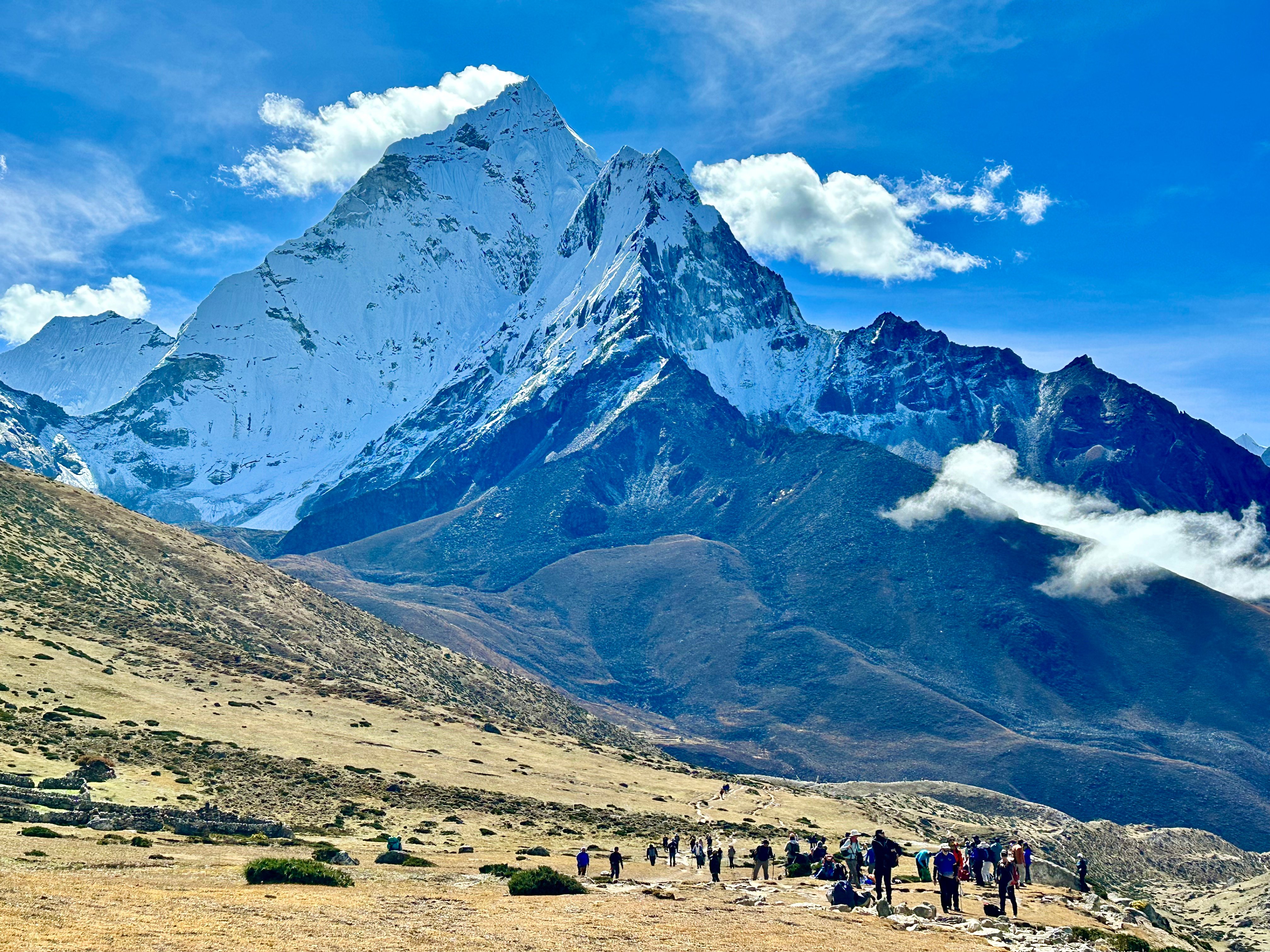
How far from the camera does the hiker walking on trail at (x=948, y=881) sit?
51.3 meters

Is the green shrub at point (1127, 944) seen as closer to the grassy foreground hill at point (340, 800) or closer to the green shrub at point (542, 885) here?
the grassy foreground hill at point (340, 800)

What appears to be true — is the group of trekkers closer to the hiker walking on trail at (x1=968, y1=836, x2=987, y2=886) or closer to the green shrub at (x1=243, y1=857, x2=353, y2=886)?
the hiker walking on trail at (x1=968, y1=836, x2=987, y2=886)

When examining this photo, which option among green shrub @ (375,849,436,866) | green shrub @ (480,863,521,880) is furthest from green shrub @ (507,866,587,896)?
green shrub @ (375,849,436,866)

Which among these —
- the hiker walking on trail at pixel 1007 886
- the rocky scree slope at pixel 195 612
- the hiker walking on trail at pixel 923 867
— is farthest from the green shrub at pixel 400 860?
the rocky scree slope at pixel 195 612

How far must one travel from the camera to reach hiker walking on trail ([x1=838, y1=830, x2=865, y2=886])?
5780 centimetres

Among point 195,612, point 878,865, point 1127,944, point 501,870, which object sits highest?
point 195,612

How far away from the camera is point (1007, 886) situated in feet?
170

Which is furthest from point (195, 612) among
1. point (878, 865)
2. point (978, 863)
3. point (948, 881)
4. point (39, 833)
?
point (948, 881)

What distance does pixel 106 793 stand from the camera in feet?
231

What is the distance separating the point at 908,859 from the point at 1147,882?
4217 inches

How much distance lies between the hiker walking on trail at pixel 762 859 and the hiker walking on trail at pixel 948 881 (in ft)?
39.1

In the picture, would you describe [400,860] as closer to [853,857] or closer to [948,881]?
[853,857]

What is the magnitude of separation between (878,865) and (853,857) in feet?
20.1

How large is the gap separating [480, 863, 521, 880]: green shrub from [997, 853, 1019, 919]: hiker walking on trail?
72.2 feet
